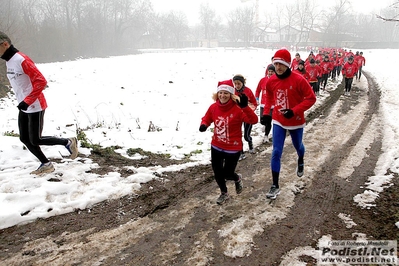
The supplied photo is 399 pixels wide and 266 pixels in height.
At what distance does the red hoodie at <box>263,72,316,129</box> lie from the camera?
441cm

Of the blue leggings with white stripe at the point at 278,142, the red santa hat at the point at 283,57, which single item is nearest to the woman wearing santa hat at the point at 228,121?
the blue leggings with white stripe at the point at 278,142

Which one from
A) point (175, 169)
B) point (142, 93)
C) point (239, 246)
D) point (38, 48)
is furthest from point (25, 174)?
point (38, 48)

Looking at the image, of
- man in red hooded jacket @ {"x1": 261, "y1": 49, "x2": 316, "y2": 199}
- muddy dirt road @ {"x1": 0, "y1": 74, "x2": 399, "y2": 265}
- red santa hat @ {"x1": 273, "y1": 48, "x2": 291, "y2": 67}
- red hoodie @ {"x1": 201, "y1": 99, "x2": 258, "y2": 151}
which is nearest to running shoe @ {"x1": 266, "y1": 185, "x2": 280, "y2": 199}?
man in red hooded jacket @ {"x1": 261, "y1": 49, "x2": 316, "y2": 199}

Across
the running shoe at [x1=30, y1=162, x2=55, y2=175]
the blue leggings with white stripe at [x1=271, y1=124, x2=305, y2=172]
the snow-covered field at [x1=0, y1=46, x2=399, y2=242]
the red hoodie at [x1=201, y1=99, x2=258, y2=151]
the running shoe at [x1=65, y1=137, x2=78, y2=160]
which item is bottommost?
the snow-covered field at [x1=0, y1=46, x2=399, y2=242]

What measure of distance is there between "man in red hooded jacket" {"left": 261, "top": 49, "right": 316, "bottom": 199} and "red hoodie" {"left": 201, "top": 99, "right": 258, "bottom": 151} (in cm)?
58

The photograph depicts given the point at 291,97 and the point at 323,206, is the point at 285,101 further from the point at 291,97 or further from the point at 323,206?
the point at 323,206

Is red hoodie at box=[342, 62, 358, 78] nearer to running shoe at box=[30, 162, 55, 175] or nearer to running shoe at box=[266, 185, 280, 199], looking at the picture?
running shoe at box=[266, 185, 280, 199]

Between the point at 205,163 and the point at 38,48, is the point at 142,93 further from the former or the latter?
the point at 38,48

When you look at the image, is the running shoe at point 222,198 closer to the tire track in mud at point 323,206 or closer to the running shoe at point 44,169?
the tire track in mud at point 323,206

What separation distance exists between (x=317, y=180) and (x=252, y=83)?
1516 centimetres

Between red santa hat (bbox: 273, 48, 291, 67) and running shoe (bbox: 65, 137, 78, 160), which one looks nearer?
red santa hat (bbox: 273, 48, 291, 67)

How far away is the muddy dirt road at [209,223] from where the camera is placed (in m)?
3.42

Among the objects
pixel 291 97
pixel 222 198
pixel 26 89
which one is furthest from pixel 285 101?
pixel 26 89

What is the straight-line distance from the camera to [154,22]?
88.6 m
